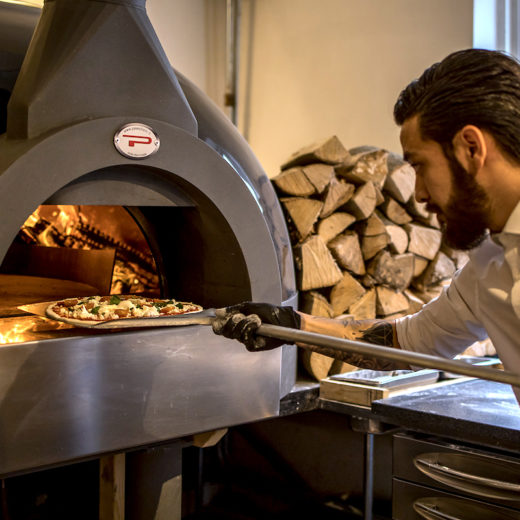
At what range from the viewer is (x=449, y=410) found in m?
1.94

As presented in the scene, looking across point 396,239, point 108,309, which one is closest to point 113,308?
point 108,309

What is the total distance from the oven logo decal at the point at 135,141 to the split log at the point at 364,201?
3.06 ft

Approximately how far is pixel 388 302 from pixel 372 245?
0.21 m

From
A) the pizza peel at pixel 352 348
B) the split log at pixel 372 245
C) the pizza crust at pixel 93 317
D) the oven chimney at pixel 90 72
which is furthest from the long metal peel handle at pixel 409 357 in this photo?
the split log at pixel 372 245

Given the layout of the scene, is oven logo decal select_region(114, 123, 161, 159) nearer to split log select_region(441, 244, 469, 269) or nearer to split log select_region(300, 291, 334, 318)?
split log select_region(300, 291, 334, 318)

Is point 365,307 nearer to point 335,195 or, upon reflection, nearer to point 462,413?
point 335,195

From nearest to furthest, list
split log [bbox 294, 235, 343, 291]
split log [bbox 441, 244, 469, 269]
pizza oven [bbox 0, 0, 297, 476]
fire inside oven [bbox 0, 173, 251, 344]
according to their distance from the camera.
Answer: pizza oven [bbox 0, 0, 297, 476]
fire inside oven [bbox 0, 173, 251, 344]
split log [bbox 294, 235, 343, 291]
split log [bbox 441, 244, 469, 269]

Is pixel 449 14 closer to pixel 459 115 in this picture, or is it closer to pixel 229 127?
pixel 229 127

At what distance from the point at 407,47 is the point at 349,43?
0.30 metres

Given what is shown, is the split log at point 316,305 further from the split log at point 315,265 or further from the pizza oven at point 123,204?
the pizza oven at point 123,204

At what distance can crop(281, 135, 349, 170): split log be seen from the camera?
2.43 metres

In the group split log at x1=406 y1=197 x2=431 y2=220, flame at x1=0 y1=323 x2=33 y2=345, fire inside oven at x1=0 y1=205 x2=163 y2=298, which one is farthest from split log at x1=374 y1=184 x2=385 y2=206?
flame at x1=0 y1=323 x2=33 y2=345

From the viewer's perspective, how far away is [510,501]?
5.71 ft

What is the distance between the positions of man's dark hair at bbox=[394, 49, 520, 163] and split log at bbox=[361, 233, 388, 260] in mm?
1128
